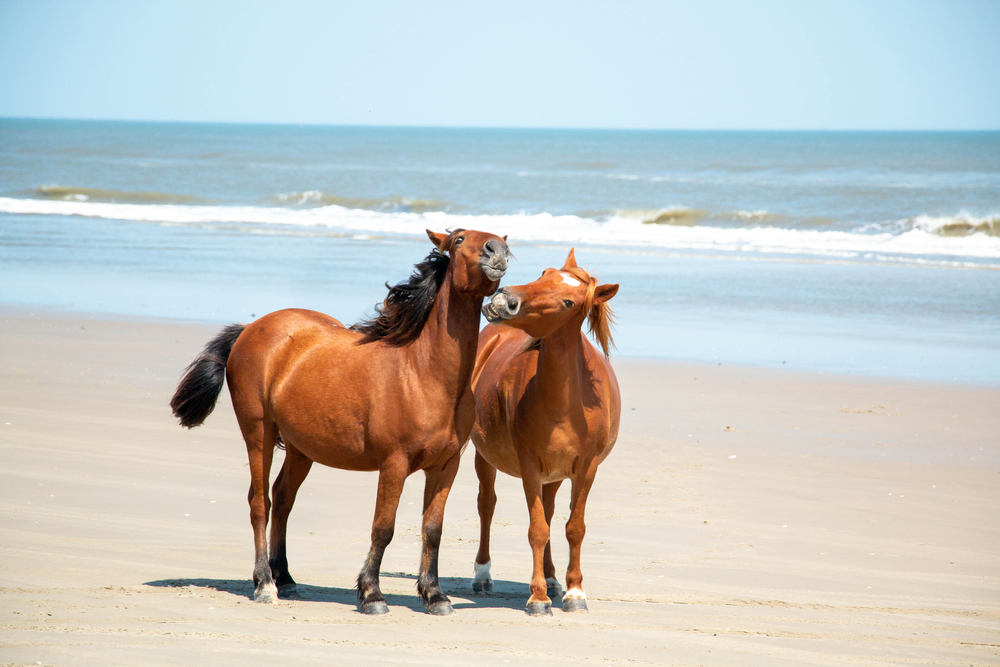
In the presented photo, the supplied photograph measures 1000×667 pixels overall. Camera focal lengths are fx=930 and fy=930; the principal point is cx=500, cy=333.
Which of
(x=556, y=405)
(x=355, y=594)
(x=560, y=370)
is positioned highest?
(x=560, y=370)

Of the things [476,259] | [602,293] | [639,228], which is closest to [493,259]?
[476,259]

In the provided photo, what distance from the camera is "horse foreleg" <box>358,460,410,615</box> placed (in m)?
4.38

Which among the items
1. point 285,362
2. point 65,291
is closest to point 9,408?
point 285,362

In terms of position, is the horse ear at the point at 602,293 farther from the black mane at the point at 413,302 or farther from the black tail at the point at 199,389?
the black tail at the point at 199,389

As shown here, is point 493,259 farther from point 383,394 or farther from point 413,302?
point 383,394

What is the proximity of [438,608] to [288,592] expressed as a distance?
0.84m

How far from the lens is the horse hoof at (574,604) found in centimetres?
471

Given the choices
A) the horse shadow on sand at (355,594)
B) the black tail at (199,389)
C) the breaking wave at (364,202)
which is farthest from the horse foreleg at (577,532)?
the breaking wave at (364,202)

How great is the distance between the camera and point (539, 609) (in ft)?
15.0

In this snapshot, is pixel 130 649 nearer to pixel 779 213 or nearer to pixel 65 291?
pixel 65 291

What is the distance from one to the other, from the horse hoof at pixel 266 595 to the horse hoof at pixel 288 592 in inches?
7.4

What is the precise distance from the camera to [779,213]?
106 feet

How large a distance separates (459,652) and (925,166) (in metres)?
60.8

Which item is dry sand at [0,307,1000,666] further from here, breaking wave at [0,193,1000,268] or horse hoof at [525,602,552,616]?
breaking wave at [0,193,1000,268]
